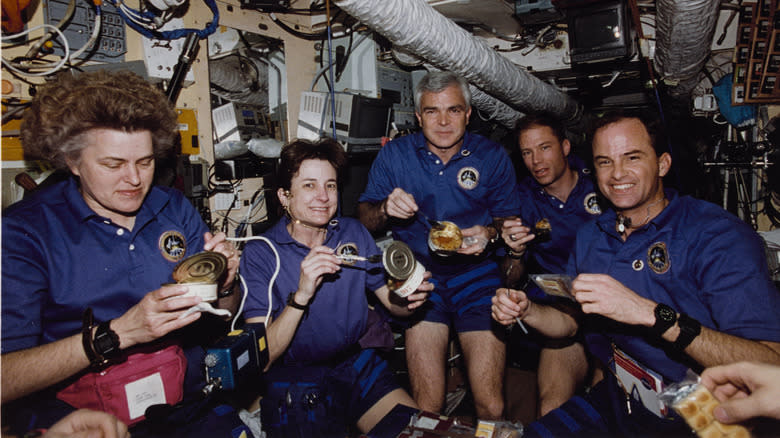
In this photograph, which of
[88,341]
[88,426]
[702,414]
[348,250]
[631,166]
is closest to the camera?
[702,414]

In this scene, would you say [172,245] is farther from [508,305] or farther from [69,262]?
[508,305]

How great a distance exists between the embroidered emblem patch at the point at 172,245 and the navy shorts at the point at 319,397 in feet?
3.17

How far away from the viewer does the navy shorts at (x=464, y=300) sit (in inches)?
125

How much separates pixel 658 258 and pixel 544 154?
1863 mm

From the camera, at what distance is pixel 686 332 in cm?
179

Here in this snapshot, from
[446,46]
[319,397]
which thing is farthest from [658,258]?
[319,397]

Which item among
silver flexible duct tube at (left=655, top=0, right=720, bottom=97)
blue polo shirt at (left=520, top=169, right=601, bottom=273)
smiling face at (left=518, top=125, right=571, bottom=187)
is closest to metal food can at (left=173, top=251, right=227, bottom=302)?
blue polo shirt at (left=520, top=169, right=601, bottom=273)

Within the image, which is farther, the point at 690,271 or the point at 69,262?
the point at 690,271

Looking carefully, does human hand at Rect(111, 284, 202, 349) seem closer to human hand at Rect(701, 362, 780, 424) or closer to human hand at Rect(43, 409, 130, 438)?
human hand at Rect(43, 409, 130, 438)

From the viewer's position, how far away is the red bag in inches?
75.4

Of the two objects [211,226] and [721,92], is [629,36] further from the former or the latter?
[211,226]

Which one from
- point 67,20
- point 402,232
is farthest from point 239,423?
point 67,20

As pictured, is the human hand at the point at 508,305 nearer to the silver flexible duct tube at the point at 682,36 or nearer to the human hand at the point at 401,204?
the human hand at the point at 401,204

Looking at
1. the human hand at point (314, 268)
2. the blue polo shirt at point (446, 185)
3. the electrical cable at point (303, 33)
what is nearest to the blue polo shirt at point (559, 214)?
Result: the blue polo shirt at point (446, 185)
